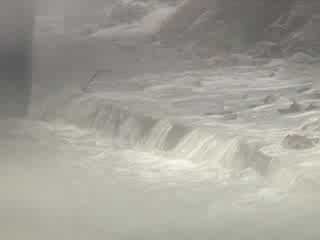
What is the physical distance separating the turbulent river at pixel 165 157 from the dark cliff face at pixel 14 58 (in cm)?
32

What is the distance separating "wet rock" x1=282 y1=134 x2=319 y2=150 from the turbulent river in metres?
0.04

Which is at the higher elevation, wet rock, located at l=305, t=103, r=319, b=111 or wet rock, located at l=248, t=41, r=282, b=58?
wet rock, located at l=248, t=41, r=282, b=58

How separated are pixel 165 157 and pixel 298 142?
1.71m

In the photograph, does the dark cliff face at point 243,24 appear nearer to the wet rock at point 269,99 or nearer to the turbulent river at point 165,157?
the turbulent river at point 165,157

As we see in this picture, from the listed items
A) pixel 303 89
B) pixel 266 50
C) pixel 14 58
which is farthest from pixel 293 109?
pixel 266 50

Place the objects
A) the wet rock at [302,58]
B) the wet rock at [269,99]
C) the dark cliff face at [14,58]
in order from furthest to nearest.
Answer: the wet rock at [302,58] < the dark cliff face at [14,58] < the wet rock at [269,99]

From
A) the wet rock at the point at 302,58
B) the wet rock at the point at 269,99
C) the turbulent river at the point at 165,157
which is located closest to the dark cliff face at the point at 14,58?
the turbulent river at the point at 165,157

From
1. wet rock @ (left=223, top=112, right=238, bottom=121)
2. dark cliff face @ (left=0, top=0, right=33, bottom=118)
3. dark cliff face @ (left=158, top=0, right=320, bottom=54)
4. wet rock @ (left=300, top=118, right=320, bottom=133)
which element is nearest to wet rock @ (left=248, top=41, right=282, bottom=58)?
dark cliff face @ (left=158, top=0, right=320, bottom=54)

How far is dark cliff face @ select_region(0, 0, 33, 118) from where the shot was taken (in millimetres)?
13609

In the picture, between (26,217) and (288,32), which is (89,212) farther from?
(288,32)

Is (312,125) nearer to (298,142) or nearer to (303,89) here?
(298,142)

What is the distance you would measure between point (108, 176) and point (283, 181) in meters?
2.05

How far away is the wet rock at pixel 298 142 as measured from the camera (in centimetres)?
815

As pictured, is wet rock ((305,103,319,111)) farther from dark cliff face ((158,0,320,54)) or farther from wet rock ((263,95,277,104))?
dark cliff face ((158,0,320,54))
